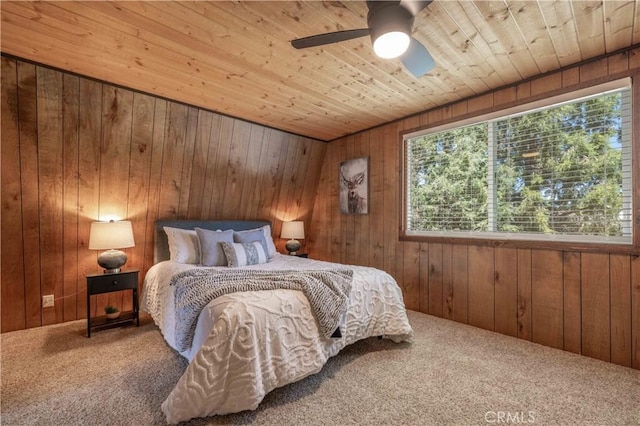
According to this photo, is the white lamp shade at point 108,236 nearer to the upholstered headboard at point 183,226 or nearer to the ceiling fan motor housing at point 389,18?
the upholstered headboard at point 183,226

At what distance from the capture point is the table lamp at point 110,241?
287cm

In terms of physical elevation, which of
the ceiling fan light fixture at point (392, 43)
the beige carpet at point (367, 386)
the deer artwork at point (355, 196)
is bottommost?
the beige carpet at point (367, 386)

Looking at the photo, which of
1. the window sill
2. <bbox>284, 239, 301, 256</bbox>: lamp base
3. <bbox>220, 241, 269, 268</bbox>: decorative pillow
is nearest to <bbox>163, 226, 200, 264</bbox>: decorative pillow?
<bbox>220, 241, 269, 268</bbox>: decorative pillow

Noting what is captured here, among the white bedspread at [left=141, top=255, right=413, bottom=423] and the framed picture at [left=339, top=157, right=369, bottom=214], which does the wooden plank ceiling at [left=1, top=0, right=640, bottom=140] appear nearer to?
the framed picture at [left=339, top=157, right=369, bottom=214]

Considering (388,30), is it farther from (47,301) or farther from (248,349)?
(47,301)

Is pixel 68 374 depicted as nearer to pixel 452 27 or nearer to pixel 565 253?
pixel 452 27

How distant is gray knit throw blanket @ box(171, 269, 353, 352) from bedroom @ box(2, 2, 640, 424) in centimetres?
152

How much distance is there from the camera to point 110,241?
2889 mm

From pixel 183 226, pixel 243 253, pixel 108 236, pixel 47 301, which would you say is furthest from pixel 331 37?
pixel 47 301

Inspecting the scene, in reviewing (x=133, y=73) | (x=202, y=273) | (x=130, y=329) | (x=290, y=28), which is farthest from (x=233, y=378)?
(x=133, y=73)

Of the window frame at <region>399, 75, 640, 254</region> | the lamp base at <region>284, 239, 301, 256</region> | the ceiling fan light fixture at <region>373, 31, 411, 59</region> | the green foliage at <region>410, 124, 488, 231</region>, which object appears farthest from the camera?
the lamp base at <region>284, 239, 301, 256</region>

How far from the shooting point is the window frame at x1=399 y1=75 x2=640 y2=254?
86.7 inches

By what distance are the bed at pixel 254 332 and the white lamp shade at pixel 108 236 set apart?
560mm

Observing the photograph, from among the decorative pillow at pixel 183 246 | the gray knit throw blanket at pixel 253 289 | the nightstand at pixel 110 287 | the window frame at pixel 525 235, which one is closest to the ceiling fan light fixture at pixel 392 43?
the gray knit throw blanket at pixel 253 289
